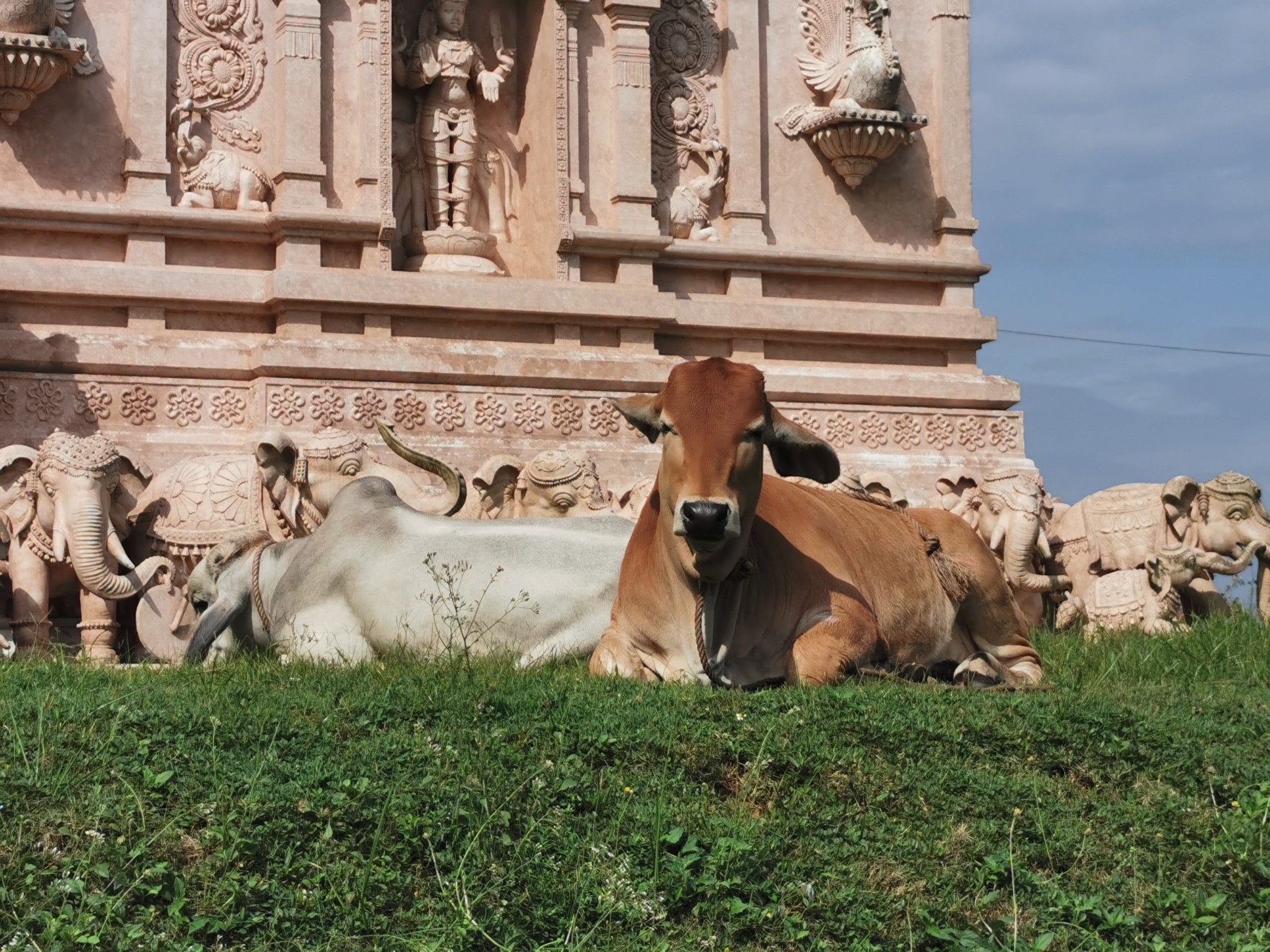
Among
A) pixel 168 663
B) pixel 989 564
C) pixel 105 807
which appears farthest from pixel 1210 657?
pixel 105 807

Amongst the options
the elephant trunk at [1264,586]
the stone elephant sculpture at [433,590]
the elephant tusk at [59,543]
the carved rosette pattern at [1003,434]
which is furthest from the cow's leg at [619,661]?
the carved rosette pattern at [1003,434]

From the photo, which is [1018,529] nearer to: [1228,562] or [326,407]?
[1228,562]

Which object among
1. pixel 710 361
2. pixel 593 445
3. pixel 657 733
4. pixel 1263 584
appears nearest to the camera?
pixel 657 733

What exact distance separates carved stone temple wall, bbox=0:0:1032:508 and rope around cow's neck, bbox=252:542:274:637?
3.62 m

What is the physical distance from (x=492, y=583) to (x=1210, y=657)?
13.7 feet

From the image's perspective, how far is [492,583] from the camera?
9.57 metres

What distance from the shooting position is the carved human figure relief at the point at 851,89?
1677cm

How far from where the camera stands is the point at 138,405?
45.6 feet

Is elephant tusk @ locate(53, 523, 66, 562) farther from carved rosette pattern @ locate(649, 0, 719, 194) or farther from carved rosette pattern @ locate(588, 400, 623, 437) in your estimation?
carved rosette pattern @ locate(649, 0, 719, 194)

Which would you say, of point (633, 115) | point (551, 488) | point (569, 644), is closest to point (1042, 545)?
point (551, 488)

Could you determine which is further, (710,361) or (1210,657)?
(1210,657)

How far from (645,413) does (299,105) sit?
26.1 feet

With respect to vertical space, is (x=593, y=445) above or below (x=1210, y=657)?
above

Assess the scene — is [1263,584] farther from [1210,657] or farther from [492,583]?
[492,583]
